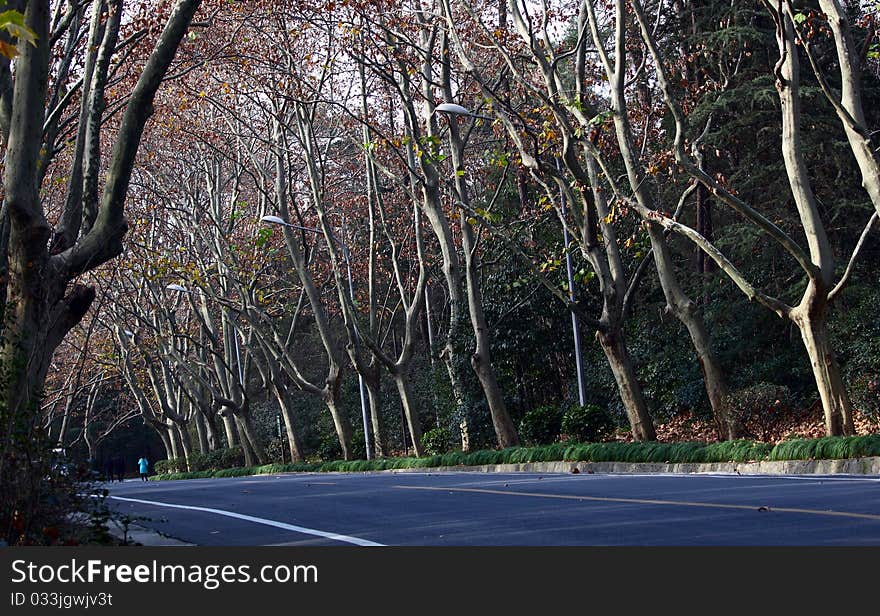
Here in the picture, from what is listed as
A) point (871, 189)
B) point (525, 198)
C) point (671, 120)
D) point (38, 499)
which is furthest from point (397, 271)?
point (38, 499)

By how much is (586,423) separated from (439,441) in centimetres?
886

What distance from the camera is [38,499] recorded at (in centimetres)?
980

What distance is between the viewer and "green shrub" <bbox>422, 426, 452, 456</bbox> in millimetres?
32750

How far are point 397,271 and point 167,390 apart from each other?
73.8 ft

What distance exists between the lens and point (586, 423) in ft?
81.0

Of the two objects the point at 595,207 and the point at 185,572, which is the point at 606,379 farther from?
the point at 185,572

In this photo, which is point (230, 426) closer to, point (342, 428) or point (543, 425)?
point (342, 428)

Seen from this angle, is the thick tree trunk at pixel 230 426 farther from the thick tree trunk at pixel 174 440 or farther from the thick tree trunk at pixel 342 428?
the thick tree trunk at pixel 342 428

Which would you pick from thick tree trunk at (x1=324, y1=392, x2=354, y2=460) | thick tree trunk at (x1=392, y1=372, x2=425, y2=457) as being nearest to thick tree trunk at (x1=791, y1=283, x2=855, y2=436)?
thick tree trunk at (x1=392, y1=372, x2=425, y2=457)

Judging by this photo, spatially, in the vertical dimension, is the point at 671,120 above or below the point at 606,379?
above

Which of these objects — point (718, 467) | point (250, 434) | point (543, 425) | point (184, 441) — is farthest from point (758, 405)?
point (184, 441)

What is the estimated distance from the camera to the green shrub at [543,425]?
2695 centimetres

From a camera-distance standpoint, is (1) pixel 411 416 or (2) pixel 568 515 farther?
(1) pixel 411 416

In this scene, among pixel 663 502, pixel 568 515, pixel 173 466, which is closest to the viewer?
pixel 568 515
